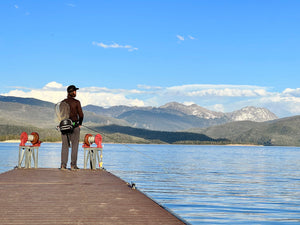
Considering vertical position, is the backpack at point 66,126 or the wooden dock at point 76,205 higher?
the backpack at point 66,126

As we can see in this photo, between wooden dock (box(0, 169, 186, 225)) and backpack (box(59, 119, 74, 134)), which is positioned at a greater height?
backpack (box(59, 119, 74, 134))

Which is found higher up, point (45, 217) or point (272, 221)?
point (45, 217)

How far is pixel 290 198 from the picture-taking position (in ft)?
83.4

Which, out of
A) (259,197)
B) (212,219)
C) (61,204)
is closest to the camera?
(61,204)

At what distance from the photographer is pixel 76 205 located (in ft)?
35.0

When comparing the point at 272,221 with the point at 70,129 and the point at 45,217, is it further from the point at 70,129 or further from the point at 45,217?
the point at 45,217

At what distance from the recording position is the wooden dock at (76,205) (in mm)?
8984

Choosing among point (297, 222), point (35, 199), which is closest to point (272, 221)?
point (297, 222)

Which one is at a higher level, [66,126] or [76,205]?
[66,126]

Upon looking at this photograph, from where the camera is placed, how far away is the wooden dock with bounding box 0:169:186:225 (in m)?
8.98

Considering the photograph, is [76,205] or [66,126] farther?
[66,126]

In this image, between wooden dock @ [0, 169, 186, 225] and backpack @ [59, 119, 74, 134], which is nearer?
wooden dock @ [0, 169, 186, 225]

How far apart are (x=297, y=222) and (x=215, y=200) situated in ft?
20.4

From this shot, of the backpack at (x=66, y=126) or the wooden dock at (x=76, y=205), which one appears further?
the backpack at (x=66, y=126)
